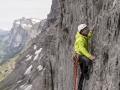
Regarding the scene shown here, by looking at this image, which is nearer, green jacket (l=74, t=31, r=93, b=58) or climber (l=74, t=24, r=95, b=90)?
green jacket (l=74, t=31, r=93, b=58)

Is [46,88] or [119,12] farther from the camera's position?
[46,88]

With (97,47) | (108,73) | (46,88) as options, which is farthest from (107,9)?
(46,88)

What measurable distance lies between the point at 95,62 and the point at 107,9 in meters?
4.74

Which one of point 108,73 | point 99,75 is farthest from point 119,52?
point 99,75

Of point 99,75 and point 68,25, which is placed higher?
point 68,25

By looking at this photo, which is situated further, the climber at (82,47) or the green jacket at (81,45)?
the climber at (82,47)

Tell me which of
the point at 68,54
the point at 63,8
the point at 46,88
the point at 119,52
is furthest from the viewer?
the point at 46,88

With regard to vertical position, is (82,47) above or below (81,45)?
below

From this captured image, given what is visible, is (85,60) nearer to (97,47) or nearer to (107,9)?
(97,47)

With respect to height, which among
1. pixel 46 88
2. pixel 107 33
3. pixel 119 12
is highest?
pixel 119 12

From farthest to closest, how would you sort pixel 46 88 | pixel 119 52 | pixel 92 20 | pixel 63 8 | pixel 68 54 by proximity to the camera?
pixel 46 88 → pixel 63 8 → pixel 68 54 → pixel 92 20 → pixel 119 52

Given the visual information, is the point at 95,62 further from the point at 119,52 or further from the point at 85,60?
the point at 119,52

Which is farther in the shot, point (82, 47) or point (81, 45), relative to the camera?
point (81, 45)

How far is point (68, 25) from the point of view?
35906 millimetres
